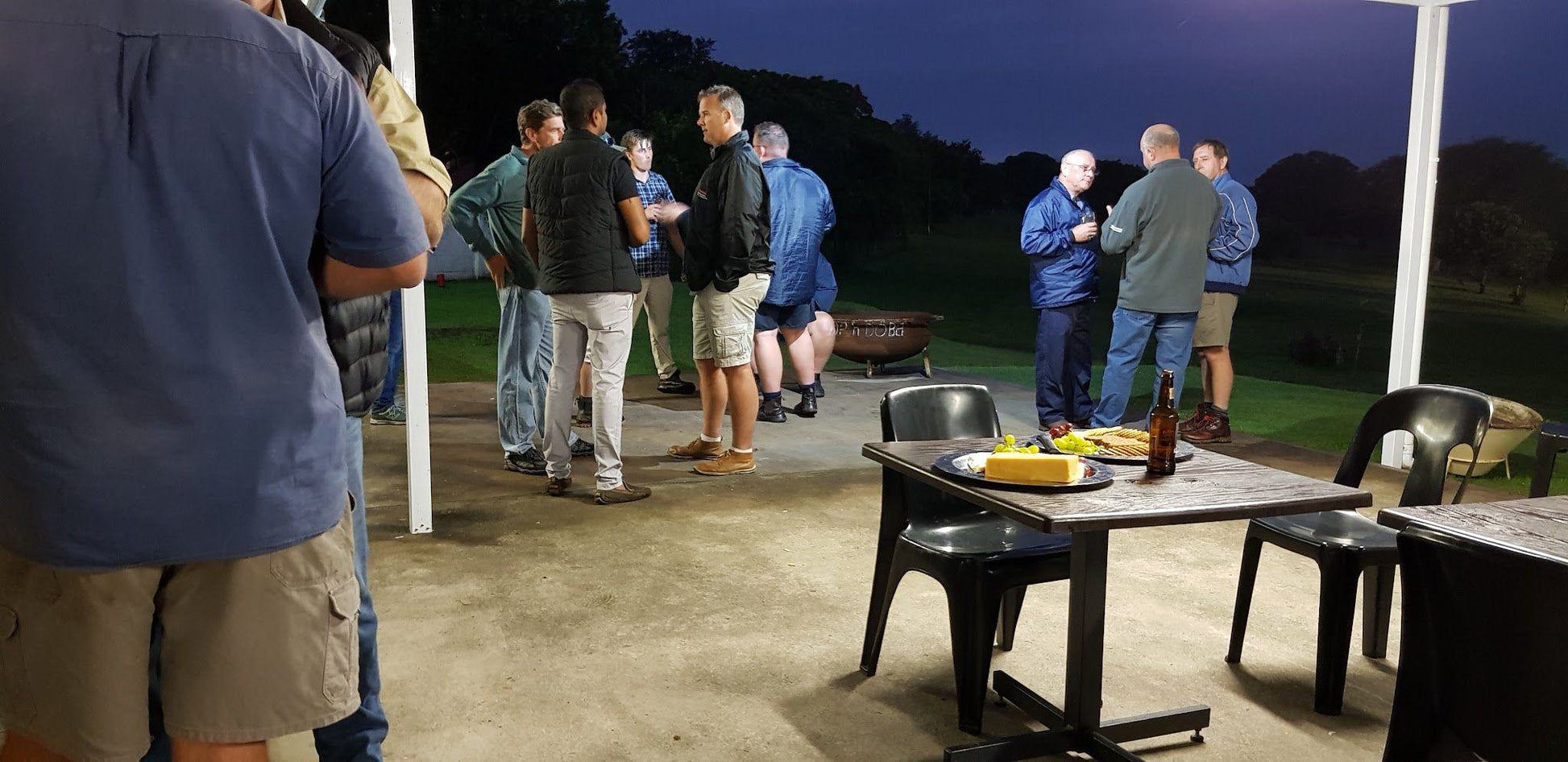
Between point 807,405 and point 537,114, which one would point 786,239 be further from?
point 537,114

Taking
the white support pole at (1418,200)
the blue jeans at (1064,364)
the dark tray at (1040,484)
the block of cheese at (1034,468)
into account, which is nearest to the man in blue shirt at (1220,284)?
the blue jeans at (1064,364)

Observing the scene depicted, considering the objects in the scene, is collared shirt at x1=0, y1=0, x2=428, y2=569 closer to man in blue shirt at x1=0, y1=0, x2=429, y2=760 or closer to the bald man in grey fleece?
man in blue shirt at x1=0, y1=0, x2=429, y2=760

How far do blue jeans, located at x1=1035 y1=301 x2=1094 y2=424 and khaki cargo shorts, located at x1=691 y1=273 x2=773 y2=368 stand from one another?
1.96 m

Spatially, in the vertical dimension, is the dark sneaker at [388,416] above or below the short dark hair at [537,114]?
below

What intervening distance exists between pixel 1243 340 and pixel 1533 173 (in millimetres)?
5772

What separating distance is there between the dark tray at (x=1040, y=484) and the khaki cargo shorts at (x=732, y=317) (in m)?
2.79

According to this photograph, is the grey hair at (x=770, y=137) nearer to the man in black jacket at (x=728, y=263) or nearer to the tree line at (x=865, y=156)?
the man in black jacket at (x=728, y=263)

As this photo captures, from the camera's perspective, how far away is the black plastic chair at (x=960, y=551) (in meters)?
2.70

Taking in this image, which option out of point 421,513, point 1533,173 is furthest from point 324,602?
point 1533,173

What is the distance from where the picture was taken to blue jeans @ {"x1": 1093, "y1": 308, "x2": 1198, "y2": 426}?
20.7 ft

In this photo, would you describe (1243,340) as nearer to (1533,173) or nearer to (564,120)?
(1533,173)

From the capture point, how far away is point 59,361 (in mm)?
1265

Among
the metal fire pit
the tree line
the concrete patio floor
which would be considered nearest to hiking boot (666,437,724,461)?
the concrete patio floor

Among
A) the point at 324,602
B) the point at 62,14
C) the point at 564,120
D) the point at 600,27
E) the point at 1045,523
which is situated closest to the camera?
the point at 62,14
